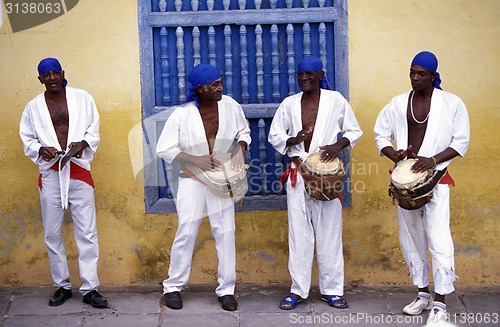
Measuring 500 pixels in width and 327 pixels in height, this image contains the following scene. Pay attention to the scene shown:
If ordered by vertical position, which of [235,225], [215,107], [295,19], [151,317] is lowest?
[151,317]

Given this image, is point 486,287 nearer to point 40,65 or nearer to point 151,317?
point 151,317

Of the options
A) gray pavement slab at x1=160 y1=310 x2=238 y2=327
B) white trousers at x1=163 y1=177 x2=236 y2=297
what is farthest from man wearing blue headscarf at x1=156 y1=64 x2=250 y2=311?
gray pavement slab at x1=160 y1=310 x2=238 y2=327

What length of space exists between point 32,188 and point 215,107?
1780mm

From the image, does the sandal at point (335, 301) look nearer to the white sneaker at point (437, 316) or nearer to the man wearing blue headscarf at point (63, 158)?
the white sneaker at point (437, 316)

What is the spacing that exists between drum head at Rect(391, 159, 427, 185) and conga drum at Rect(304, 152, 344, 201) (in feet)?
1.43

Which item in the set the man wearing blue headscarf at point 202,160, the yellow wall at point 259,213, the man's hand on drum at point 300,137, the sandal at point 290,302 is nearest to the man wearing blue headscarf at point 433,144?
the man's hand on drum at point 300,137

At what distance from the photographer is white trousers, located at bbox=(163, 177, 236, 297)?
7027mm

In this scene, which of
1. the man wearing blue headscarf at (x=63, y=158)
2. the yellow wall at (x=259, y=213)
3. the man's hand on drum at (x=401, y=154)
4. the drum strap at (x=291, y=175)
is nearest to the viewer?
the man's hand on drum at (x=401, y=154)

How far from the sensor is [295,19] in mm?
7410

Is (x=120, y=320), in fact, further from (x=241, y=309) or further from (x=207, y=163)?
(x=207, y=163)

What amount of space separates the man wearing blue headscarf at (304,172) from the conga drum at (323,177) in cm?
10

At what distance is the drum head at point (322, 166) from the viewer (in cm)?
669

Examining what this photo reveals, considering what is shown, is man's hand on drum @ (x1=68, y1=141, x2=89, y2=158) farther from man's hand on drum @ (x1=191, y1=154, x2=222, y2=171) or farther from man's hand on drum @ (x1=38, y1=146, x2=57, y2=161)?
man's hand on drum @ (x1=191, y1=154, x2=222, y2=171)

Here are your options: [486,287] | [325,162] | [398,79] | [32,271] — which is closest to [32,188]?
[32,271]
